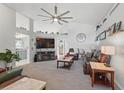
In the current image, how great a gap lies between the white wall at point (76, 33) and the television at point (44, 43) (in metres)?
1.44

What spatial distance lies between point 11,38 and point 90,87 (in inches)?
176

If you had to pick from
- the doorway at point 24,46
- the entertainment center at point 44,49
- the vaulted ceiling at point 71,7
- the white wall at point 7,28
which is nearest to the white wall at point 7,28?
the white wall at point 7,28

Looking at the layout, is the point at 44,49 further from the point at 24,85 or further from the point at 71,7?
the point at 24,85

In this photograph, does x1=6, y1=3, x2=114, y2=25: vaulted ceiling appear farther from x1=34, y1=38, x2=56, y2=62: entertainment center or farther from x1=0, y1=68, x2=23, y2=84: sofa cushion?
x1=34, y1=38, x2=56, y2=62: entertainment center

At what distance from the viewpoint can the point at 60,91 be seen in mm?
3650

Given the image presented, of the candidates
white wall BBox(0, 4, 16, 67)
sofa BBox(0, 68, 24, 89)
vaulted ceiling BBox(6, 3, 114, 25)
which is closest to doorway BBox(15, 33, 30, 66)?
white wall BBox(0, 4, 16, 67)

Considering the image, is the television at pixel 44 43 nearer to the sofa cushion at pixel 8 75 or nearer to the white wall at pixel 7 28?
the white wall at pixel 7 28

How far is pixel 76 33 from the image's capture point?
11398mm

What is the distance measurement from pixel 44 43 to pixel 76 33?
2.93 meters

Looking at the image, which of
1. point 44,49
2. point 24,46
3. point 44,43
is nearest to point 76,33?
point 44,43

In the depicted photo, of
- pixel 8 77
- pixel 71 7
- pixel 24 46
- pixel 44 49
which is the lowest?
pixel 8 77

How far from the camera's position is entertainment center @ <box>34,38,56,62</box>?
9836mm

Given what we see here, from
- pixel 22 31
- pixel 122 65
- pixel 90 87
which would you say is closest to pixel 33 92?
pixel 90 87

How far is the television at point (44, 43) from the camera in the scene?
390 inches
